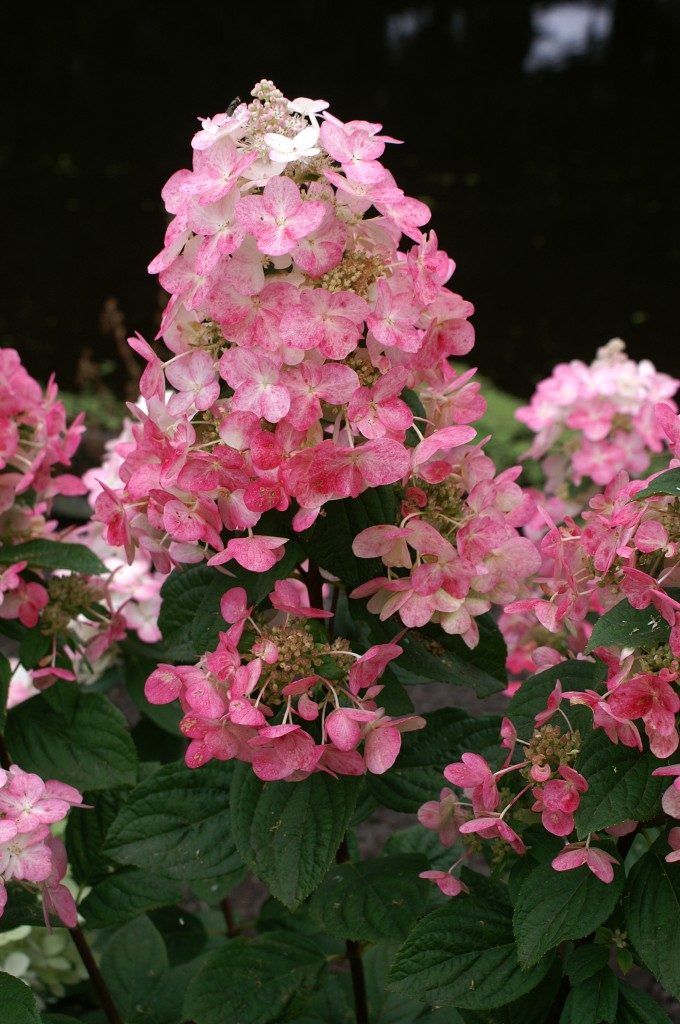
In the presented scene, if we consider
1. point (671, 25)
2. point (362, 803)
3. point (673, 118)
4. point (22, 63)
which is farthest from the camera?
point (22, 63)

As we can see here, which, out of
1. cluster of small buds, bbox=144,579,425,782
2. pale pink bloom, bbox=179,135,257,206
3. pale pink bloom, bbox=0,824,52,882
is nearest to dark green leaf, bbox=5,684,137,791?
pale pink bloom, bbox=0,824,52,882

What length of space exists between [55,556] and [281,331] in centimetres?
56

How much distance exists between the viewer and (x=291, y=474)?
92 centimetres

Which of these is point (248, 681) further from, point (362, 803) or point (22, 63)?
point (22, 63)

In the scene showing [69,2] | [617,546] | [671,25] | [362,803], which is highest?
[69,2]

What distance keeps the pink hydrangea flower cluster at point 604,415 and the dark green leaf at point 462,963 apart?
2.99ft

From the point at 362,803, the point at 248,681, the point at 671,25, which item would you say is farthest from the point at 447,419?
the point at 671,25

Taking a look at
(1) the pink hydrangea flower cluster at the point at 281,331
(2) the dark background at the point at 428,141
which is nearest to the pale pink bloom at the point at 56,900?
(1) the pink hydrangea flower cluster at the point at 281,331

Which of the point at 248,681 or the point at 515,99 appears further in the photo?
the point at 515,99

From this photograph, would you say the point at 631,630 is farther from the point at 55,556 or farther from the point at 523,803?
the point at 55,556

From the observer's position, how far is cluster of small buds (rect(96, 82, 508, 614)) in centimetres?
91

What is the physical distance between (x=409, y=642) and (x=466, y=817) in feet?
0.60

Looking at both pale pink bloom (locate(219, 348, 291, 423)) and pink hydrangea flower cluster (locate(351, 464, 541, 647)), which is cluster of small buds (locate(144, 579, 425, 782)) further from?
pale pink bloom (locate(219, 348, 291, 423))

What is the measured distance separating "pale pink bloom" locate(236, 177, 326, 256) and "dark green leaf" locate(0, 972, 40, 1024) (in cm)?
72
